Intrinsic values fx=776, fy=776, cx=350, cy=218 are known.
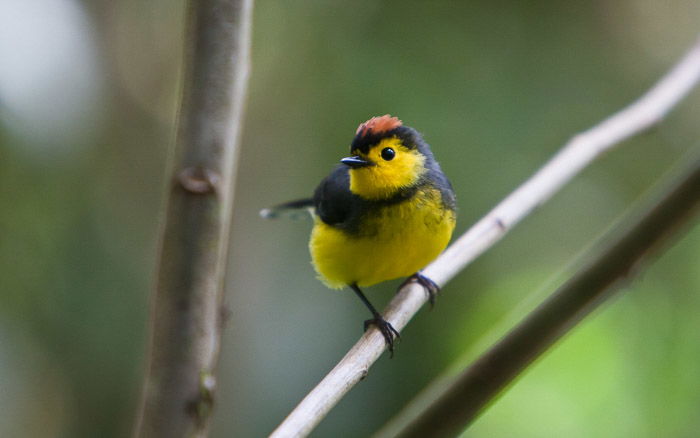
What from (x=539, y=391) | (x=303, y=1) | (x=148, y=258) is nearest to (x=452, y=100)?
(x=303, y=1)

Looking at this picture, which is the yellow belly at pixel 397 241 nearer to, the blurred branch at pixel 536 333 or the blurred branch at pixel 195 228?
the blurred branch at pixel 536 333

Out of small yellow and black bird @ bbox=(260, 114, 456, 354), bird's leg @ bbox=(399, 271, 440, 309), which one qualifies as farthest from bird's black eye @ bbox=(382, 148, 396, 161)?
A: bird's leg @ bbox=(399, 271, 440, 309)

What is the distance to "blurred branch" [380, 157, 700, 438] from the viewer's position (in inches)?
42.0

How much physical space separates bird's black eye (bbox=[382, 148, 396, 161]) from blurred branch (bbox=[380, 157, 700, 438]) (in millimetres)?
1147

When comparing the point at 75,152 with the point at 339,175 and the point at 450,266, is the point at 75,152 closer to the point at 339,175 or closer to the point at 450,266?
the point at 339,175

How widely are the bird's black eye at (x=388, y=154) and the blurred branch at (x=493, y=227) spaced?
38 centimetres

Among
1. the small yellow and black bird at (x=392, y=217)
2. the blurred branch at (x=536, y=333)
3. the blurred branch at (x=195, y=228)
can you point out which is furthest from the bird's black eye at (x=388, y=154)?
the blurred branch at (x=195, y=228)

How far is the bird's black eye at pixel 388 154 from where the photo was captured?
7.37ft

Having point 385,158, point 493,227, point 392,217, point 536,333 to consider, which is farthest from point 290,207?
point 536,333

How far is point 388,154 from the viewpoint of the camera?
7.43ft

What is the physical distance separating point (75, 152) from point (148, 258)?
55 centimetres

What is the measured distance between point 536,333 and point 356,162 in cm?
→ 112

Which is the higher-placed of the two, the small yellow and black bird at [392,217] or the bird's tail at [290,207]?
the small yellow and black bird at [392,217]

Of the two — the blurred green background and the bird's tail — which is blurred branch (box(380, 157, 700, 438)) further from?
the bird's tail
